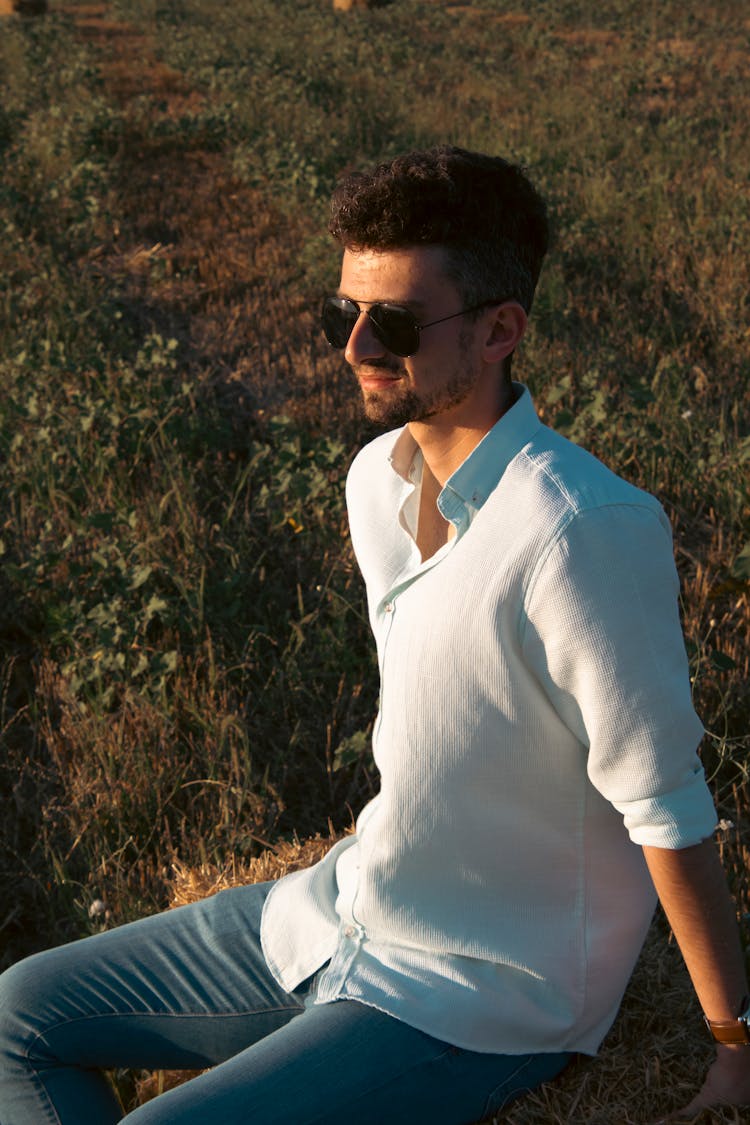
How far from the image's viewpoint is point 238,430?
229 inches

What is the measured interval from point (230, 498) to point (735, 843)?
283cm

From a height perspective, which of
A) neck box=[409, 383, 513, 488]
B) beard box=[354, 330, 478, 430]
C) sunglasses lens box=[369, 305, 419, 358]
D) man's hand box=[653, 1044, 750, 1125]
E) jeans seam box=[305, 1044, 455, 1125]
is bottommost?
man's hand box=[653, 1044, 750, 1125]

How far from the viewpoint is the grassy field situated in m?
3.63

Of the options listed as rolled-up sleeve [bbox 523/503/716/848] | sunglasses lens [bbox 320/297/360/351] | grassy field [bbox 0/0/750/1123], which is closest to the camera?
rolled-up sleeve [bbox 523/503/716/848]

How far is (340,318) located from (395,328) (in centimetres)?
15

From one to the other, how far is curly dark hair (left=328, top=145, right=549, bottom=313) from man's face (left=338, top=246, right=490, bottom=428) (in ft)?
0.09

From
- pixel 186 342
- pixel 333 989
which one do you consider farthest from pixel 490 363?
pixel 186 342

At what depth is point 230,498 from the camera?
5.17 metres

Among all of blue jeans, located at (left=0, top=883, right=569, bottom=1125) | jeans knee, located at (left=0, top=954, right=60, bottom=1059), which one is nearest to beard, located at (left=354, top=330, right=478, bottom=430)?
blue jeans, located at (left=0, top=883, right=569, bottom=1125)

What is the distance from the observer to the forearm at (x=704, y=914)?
168cm

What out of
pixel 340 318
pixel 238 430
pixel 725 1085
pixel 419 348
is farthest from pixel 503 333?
pixel 238 430

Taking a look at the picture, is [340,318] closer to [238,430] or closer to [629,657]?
[629,657]

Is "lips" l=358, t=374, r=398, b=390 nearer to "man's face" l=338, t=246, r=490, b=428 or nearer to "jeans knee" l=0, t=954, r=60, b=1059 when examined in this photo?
"man's face" l=338, t=246, r=490, b=428

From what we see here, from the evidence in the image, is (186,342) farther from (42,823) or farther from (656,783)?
(656,783)
